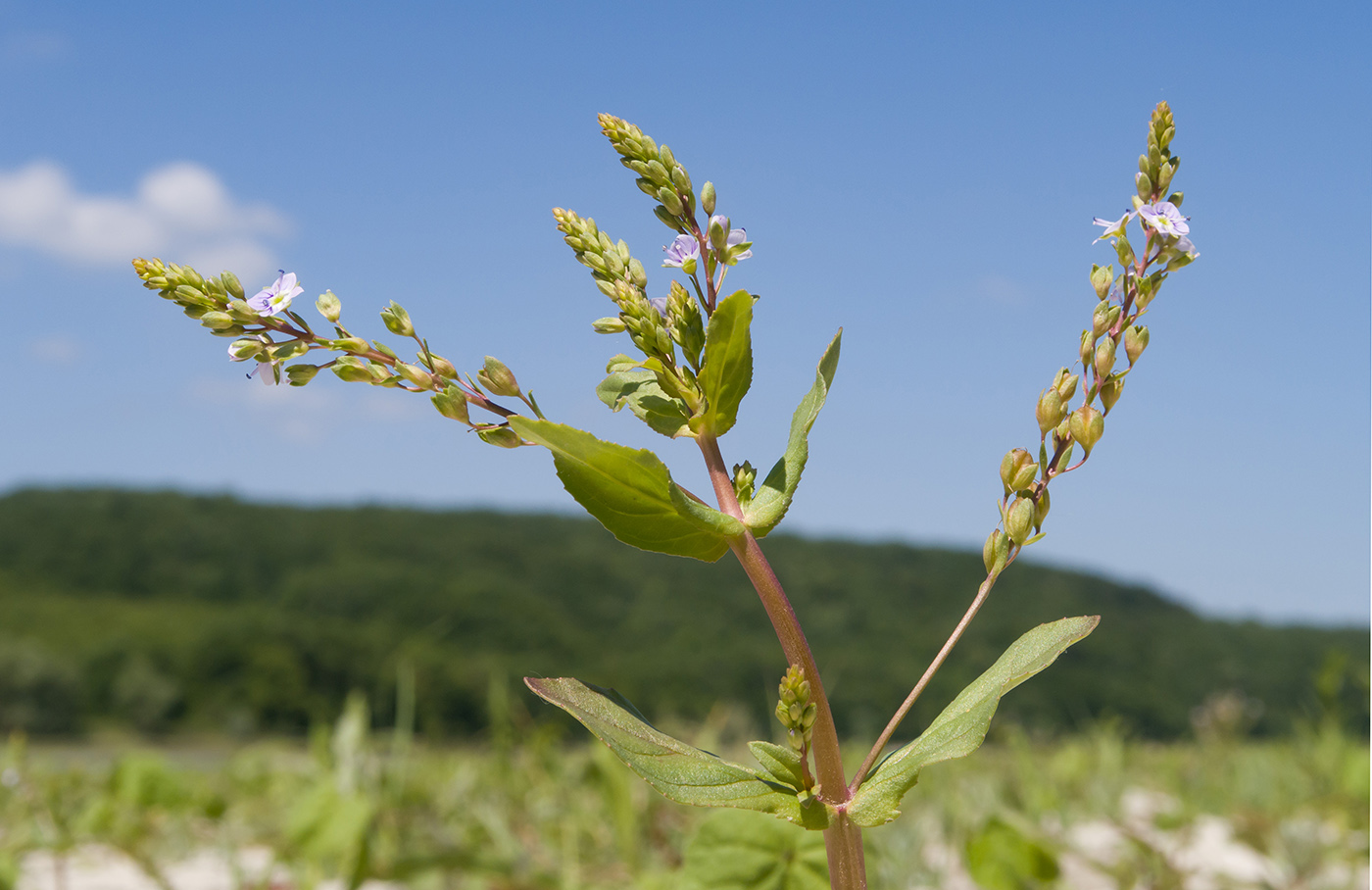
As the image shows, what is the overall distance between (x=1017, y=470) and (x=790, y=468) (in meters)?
0.08

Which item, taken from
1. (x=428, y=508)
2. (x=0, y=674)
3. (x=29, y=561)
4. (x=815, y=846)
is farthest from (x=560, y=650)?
(x=815, y=846)

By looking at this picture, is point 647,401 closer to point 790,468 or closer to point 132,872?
point 790,468

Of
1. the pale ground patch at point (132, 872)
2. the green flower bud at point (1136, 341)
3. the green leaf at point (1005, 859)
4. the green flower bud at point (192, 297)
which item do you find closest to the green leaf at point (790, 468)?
the green flower bud at point (1136, 341)

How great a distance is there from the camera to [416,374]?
35 cm

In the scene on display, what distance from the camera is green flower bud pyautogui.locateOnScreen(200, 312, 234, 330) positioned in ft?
1.15

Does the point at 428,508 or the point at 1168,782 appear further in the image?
the point at 428,508

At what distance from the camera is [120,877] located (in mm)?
1351

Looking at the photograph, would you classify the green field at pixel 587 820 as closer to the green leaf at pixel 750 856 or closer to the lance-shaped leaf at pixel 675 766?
the green leaf at pixel 750 856

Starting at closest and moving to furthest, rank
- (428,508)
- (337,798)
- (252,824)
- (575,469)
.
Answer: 1. (575,469)
2. (337,798)
3. (252,824)
4. (428,508)

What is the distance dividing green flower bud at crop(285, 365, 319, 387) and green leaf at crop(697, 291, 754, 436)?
5.7 inches

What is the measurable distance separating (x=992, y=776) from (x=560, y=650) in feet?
12.1

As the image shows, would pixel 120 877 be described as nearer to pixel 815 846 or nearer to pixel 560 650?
pixel 815 846

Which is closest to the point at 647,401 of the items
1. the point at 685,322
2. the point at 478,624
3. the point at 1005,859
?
the point at 685,322

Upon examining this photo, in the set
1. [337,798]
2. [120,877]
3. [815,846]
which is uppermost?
[815,846]
